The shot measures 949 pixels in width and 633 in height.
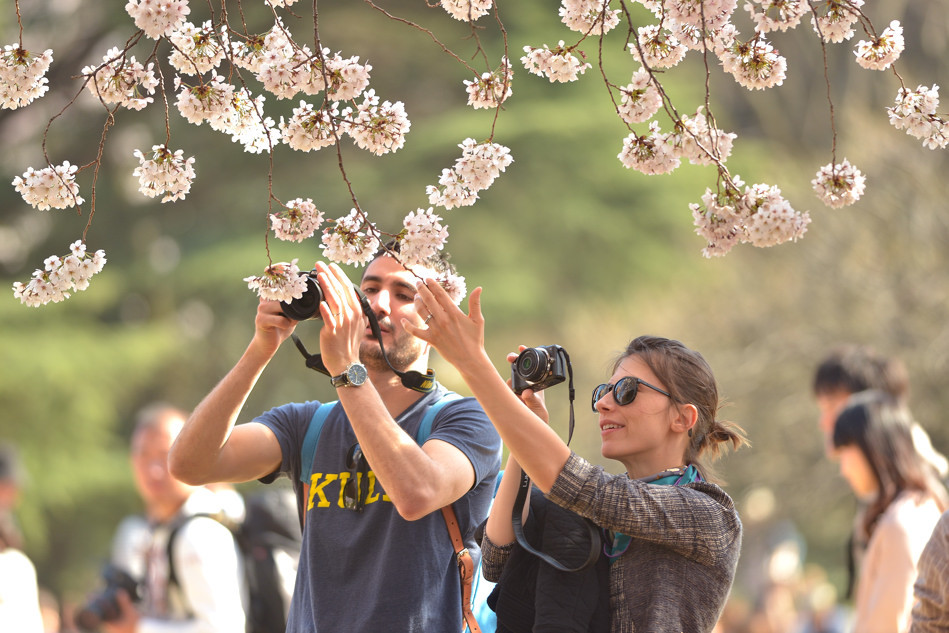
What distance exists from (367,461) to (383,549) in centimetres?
25

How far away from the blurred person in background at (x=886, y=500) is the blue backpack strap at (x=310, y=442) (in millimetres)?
2038

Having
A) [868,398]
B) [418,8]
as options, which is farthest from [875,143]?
[868,398]

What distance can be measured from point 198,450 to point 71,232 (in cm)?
1715

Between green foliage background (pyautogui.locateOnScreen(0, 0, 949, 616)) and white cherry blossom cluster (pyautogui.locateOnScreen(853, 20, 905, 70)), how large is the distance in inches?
541

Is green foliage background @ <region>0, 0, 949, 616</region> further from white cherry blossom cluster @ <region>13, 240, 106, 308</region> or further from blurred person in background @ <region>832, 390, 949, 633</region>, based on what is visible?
white cherry blossom cluster @ <region>13, 240, 106, 308</region>

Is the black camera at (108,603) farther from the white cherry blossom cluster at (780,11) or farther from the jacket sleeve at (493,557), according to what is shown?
the white cherry blossom cluster at (780,11)

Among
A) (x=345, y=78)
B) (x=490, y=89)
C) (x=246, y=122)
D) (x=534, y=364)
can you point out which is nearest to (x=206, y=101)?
(x=246, y=122)

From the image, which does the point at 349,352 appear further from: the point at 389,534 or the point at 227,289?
the point at 227,289

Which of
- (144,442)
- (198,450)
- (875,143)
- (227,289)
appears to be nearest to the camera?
(198,450)

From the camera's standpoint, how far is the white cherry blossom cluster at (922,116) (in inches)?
113

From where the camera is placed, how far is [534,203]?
67.7ft

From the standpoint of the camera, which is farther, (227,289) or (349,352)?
(227,289)

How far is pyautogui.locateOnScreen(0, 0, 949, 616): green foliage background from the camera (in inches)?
676

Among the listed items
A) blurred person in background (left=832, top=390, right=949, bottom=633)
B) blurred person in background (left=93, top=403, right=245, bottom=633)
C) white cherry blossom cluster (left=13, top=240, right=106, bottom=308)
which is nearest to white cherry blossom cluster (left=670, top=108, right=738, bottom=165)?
white cherry blossom cluster (left=13, top=240, right=106, bottom=308)
